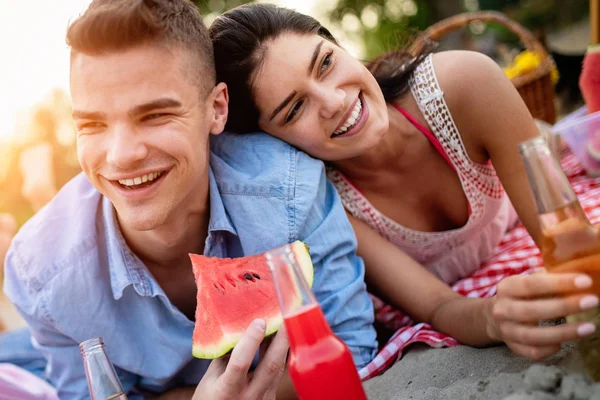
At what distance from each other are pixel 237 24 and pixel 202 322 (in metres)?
1.22

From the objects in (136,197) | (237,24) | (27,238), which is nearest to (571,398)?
(136,197)

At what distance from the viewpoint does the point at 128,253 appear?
7.53 ft

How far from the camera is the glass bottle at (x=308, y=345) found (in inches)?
47.0

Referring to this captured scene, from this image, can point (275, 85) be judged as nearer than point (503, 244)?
Yes

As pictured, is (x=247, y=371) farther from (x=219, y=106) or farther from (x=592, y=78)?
(x=592, y=78)

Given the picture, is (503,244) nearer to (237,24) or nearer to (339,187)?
→ (339,187)

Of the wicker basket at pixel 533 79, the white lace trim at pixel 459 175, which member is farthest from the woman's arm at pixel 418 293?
the wicker basket at pixel 533 79

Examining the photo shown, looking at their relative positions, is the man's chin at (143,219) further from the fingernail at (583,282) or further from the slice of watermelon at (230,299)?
the fingernail at (583,282)

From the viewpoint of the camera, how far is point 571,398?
1197 mm

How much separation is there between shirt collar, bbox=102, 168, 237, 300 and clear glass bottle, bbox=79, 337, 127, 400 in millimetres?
570

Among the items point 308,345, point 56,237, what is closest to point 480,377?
point 308,345

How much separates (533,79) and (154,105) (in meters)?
3.29

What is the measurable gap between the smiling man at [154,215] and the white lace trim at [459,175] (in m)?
0.26

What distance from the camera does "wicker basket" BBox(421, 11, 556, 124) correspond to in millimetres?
4379
